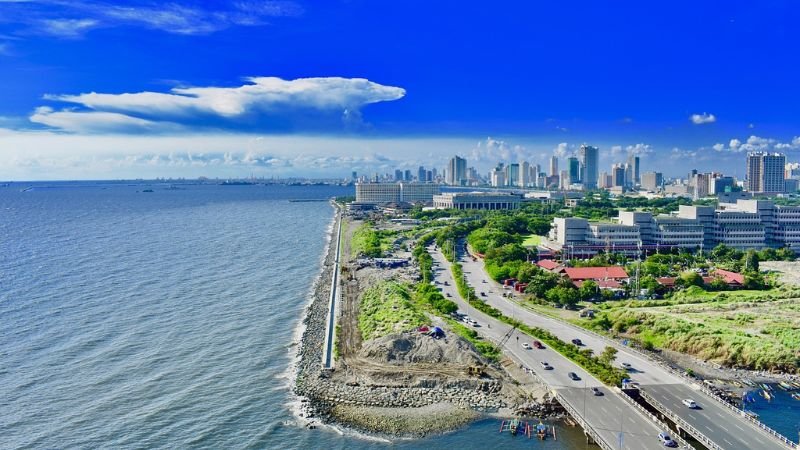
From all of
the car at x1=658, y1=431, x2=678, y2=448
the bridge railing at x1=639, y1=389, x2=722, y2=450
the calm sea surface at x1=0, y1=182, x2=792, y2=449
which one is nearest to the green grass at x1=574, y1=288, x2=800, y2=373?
the bridge railing at x1=639, y1=389, x2=722, y2=450

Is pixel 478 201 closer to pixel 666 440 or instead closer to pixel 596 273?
pixel 596 273

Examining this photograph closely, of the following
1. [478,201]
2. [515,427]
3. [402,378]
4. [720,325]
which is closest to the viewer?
[515,427]

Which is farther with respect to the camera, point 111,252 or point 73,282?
point 111,252

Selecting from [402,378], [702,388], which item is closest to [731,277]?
[702,388]

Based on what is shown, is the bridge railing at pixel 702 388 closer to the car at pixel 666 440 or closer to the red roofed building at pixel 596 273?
the car at pixel 666 440

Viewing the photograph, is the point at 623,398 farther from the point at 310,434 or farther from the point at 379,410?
the point at 310,434

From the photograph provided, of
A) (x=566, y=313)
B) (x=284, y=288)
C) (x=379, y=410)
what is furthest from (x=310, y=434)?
(x=284, y=288)
